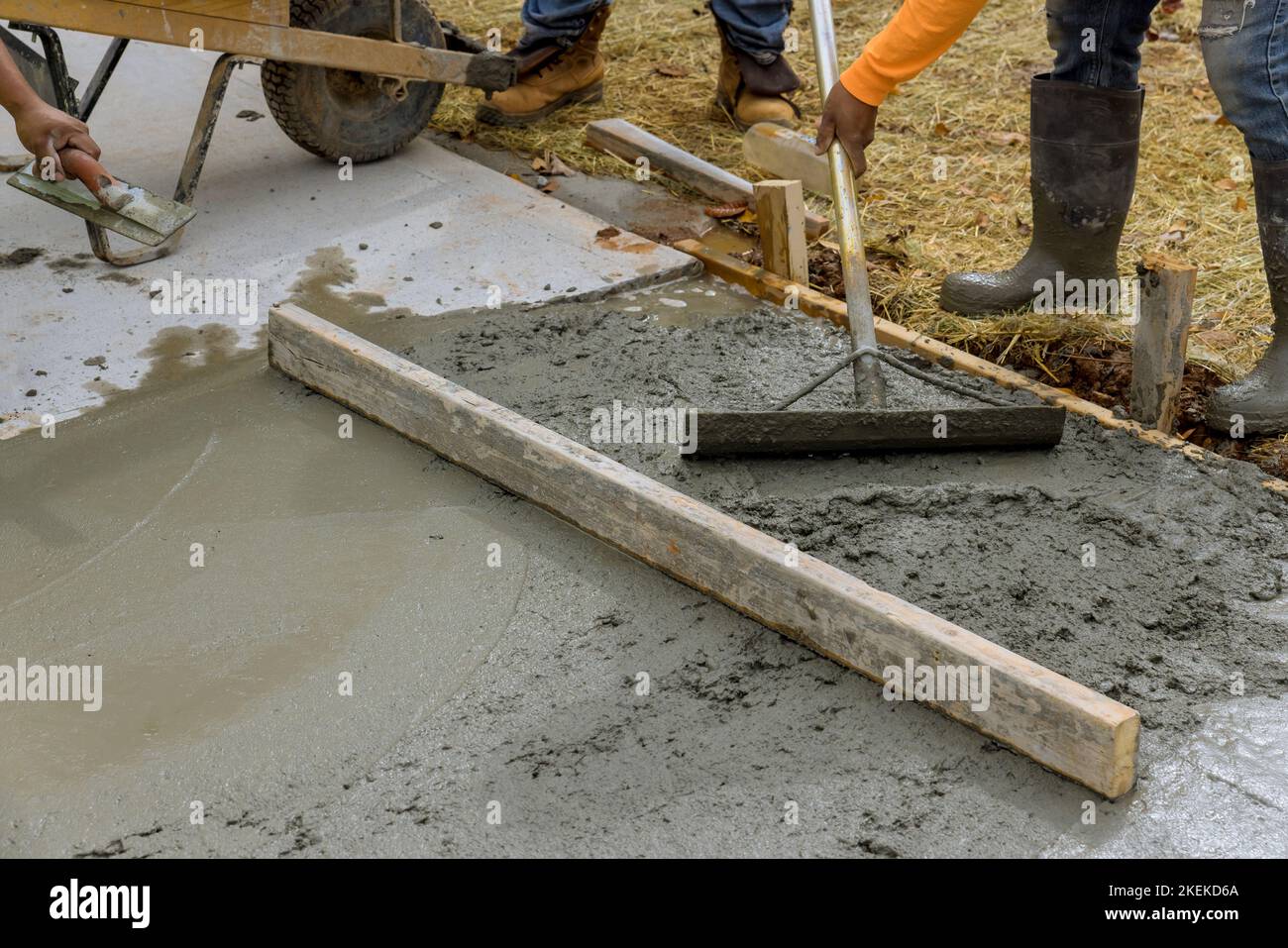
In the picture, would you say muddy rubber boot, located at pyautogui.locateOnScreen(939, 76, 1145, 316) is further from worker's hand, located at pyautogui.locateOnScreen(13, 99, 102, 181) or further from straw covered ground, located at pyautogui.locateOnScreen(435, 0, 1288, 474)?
worker's hand, located at pyautogui.locateOnScreen(13, 99, 102, 181)

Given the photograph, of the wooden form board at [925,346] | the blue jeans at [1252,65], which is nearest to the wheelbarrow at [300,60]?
the wooden form board at [925,346]

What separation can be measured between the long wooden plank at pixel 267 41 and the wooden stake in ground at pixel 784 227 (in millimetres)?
1207

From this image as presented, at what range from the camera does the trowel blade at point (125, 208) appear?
337cm

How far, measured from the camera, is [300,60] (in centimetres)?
394

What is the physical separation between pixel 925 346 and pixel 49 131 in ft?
7.06

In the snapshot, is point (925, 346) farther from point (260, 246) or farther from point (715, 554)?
point (260, 246)

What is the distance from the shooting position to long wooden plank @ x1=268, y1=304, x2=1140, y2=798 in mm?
2014

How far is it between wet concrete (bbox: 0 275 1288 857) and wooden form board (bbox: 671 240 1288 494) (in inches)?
2.8

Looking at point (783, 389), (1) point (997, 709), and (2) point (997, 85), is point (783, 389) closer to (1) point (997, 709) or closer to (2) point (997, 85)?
(1) point (997, 709)

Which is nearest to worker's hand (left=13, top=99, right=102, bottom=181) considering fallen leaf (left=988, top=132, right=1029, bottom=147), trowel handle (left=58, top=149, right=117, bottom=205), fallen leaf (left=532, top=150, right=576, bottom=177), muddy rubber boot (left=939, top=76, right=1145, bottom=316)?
trowel handle (left=58, top=149, right=117, bottom=205)

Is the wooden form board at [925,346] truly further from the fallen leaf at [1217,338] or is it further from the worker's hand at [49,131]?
the worker's hand at [49,131]

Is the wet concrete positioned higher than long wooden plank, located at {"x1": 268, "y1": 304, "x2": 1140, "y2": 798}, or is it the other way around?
long wooden plank, located at {"x1": 268, "y1": 304, "x2": 1140, "y2": 798}

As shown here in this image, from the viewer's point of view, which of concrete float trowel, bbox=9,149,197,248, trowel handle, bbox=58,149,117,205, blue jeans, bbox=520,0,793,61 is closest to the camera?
trowel handle, bbox=58,149,117,205

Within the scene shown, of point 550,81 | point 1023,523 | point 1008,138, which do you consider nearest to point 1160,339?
point 1023,523
